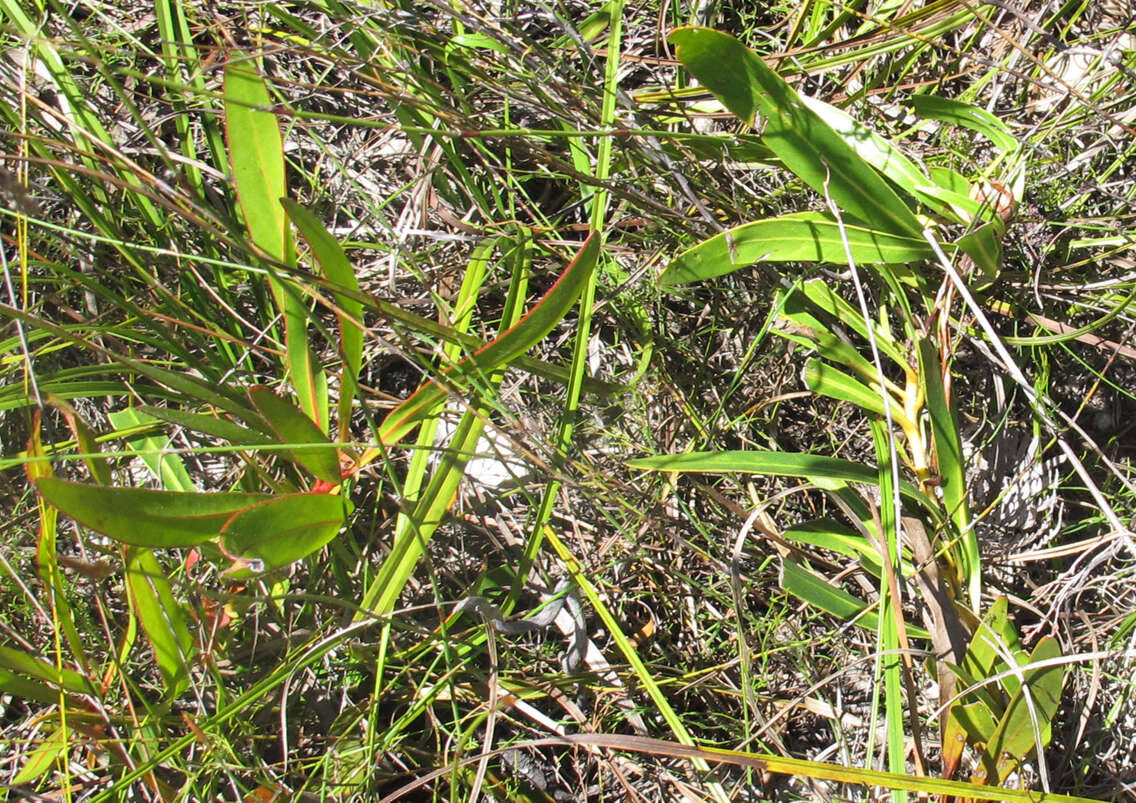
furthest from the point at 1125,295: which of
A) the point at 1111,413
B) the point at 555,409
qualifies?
the point at 555,409

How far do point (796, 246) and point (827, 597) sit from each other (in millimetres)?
544

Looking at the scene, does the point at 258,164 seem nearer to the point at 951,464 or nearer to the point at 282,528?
the point at 282,528

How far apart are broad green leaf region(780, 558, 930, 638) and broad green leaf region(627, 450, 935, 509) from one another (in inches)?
5.9

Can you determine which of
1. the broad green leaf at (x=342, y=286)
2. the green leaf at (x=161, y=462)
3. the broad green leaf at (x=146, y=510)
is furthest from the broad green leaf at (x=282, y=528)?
the green leaf at (x=161, y=462)

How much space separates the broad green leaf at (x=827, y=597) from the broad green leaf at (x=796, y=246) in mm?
466

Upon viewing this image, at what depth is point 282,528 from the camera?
1.13m

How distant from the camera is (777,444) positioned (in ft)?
5.12

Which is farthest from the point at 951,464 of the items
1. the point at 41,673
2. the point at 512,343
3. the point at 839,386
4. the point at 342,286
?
the point at 41,673

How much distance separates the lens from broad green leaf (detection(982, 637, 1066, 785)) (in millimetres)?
1171

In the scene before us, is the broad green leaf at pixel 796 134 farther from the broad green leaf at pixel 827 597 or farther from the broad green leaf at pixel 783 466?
the broad green leaf at pixel 827 597

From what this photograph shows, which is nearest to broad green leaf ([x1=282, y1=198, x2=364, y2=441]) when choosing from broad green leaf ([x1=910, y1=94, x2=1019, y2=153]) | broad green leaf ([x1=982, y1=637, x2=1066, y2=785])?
broad green leaf ([x1=910, y1=94, x2=1019, y2=153])

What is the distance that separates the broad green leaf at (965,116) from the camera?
4.41 ft

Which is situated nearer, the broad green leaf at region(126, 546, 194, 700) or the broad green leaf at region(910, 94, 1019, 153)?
the broad green leaf at region(126, 546, 194, 700)

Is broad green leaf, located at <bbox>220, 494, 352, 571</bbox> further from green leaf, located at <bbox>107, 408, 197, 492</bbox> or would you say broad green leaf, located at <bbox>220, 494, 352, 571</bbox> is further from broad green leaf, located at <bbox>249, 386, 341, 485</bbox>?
green leaf, located at <bbox>107, 408, 197, 492</bbox>
